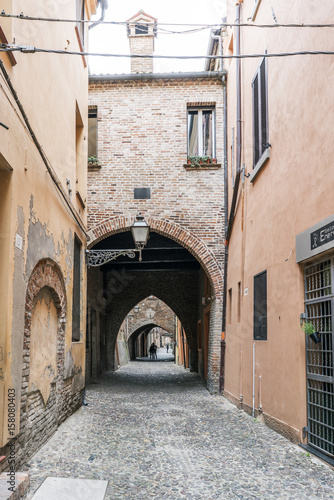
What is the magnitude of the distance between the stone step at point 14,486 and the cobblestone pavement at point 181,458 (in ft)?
1.11

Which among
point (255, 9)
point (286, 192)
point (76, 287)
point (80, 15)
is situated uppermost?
point (80, 15)

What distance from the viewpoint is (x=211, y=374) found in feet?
37.0

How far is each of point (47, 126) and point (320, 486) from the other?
4.72 m

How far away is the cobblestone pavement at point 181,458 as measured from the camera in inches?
169

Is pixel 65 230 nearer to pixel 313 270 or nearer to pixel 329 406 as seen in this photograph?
pixel 313 270

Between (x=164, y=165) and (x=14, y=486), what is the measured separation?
884 centimetres

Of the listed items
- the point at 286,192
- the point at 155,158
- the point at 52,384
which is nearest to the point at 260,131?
the point at 286,192

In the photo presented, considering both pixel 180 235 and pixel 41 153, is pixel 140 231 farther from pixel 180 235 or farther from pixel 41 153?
pixel 41 153

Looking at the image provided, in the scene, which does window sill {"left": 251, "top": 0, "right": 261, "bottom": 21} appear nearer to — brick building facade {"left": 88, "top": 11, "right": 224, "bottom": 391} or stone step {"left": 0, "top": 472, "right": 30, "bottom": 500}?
brick building facade {"left": 88, "top": 11, "right": 224, "bottom": 391}

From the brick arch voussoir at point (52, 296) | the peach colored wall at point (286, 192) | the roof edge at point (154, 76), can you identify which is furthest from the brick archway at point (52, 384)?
the roof edge at point (154, 76)

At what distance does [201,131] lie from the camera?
12008mm

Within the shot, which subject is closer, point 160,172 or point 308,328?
point 308,328

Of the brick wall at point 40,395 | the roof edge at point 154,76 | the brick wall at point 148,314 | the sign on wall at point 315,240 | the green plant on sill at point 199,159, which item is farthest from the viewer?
the brick wall at point 148,314

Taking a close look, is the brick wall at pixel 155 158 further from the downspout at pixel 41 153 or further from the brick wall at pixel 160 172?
the downspout at pixel 41 153
